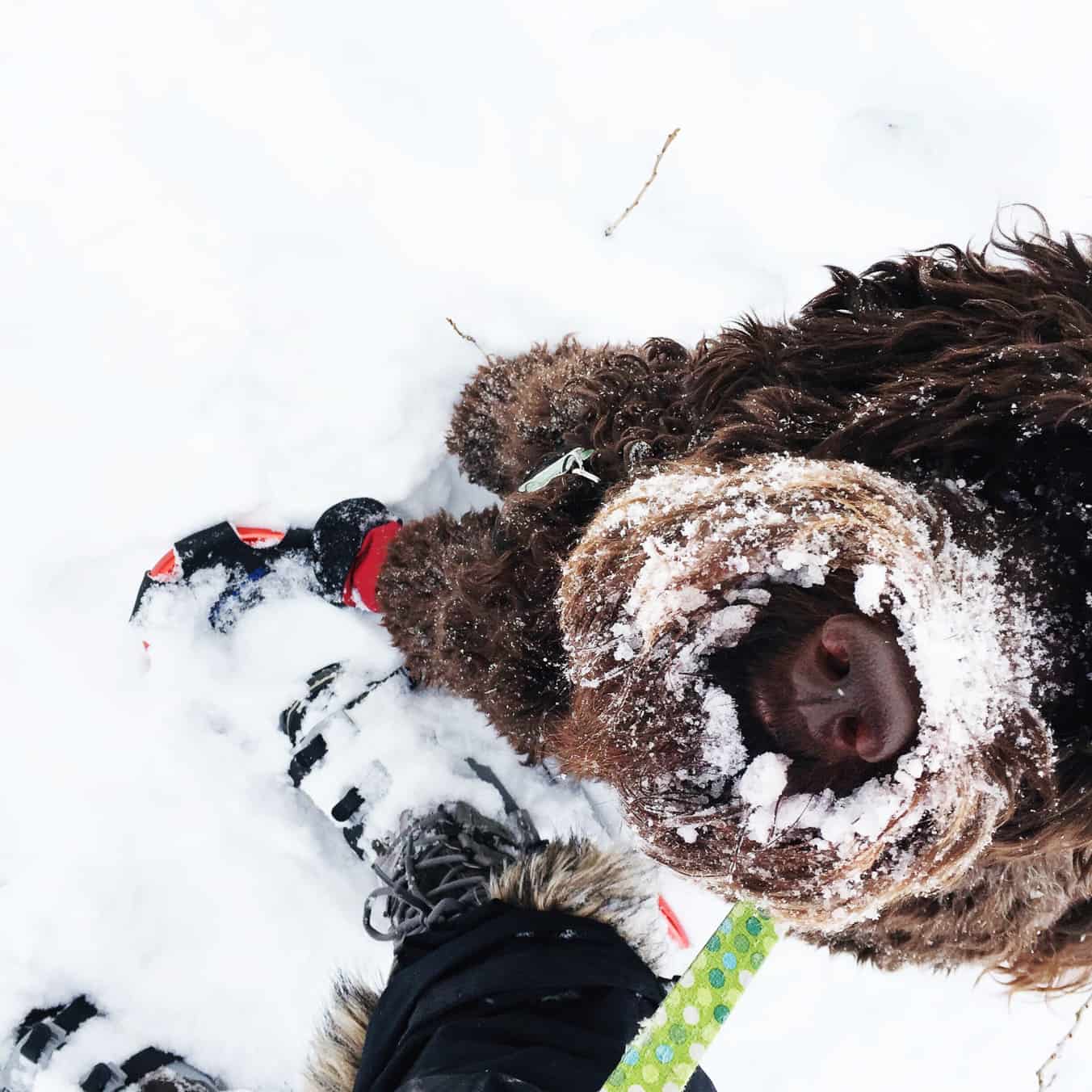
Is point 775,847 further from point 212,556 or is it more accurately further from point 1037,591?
point 212,556

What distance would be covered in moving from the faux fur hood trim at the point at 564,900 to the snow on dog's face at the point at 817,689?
885 mm

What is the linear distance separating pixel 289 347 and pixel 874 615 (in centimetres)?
229

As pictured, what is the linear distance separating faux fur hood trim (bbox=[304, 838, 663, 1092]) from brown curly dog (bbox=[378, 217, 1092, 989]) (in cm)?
66

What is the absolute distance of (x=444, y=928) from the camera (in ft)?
7.32

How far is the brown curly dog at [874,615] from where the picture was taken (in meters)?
1.23

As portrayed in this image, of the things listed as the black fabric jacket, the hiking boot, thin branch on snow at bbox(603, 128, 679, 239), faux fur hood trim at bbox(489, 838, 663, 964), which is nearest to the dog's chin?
the black fabric jacket

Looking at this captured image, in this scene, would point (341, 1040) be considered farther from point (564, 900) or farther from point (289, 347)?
point (289, 347)

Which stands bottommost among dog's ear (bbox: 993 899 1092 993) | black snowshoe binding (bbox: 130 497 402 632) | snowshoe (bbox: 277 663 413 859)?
dog's ear (bbox: 993 899 1092 993)

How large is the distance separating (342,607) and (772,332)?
69.5 inches

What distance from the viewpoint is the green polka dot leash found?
1464mm

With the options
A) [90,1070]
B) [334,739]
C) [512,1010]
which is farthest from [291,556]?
[90,1070]

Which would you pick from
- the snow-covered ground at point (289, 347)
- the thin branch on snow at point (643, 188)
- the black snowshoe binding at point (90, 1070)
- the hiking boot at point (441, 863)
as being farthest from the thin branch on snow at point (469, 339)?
the black snowshoe binding at point (90, 1070)

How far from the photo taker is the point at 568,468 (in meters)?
1.94

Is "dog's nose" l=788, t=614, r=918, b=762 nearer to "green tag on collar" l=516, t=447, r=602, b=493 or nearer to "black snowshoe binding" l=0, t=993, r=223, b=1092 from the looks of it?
"green tag on collar" l=516, t=447, r=602, b=493
